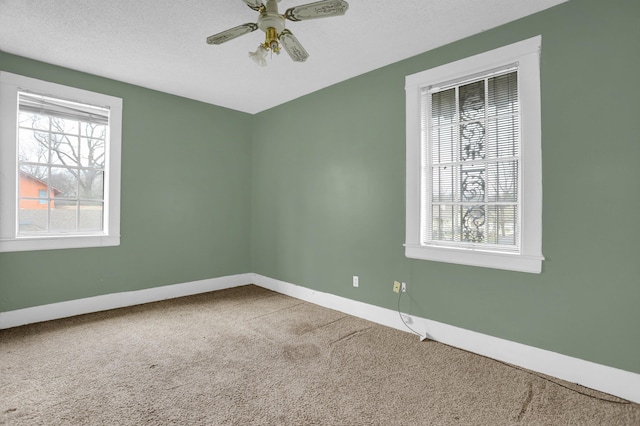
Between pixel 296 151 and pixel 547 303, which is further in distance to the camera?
pixel 296 151

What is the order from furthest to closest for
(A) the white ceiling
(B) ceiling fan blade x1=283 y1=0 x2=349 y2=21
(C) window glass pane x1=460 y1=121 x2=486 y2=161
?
(C) window glass pane x1=460 y1=121 x2=486 y2=161, (A) the white ceiling, (B) ceiling fan blade x1=283 y1=0 x2=349 y2=21

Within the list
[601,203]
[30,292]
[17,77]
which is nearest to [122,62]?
[17,77]

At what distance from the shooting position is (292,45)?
234 centimetres

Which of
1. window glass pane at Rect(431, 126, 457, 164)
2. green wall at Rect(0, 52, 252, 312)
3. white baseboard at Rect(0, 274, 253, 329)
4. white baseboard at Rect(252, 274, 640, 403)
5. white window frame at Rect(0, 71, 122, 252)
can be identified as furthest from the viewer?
green wall at Rect(0, 52, 252, 312)

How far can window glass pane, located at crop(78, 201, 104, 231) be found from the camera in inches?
149

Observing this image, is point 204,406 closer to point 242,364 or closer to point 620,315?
point 242,364

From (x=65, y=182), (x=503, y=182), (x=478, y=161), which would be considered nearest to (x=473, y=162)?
(x=478, y=161)

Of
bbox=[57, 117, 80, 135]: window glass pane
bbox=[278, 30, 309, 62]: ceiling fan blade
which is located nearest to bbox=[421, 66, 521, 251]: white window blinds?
bbox=[278, 30, 309, 62]: ceiling fan blade

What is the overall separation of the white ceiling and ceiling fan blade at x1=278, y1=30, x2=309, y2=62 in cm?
32

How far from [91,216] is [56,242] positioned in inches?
17.7

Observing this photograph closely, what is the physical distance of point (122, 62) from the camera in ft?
11.1

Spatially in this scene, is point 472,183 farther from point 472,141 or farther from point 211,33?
point 211,33

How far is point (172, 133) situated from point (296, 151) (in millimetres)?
1644

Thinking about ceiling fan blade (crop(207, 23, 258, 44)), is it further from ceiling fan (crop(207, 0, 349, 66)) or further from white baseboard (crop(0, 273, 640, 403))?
white baseboard (crop(0, 273, 640, 403))
